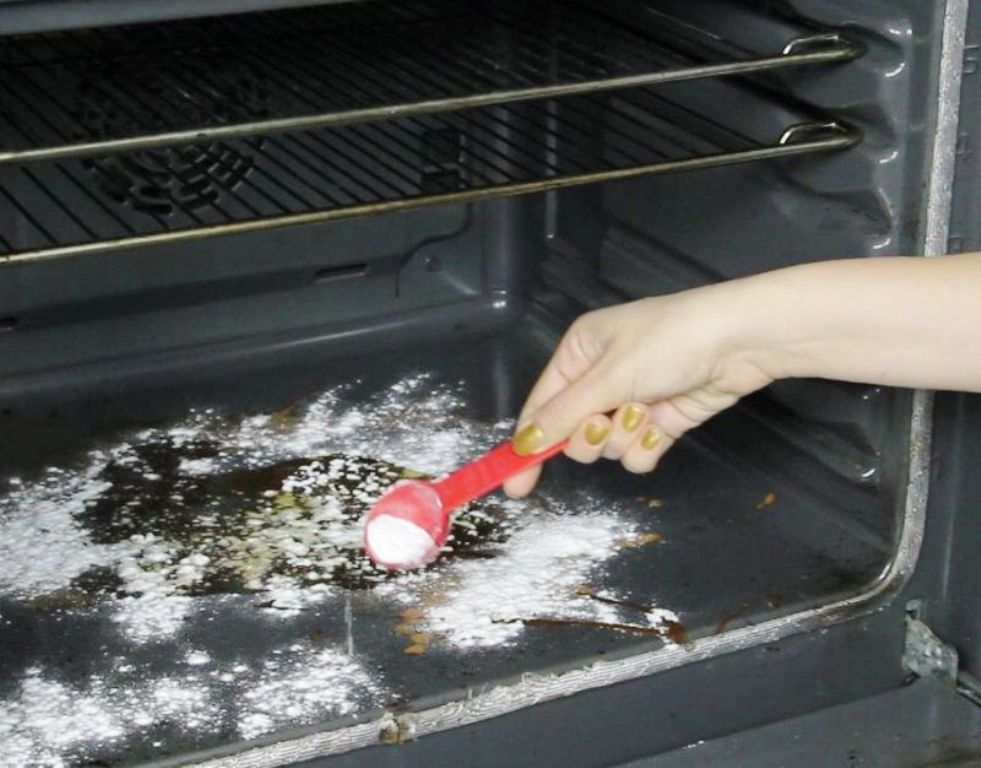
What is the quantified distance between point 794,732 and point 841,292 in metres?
0.40

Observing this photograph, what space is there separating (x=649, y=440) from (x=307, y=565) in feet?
1.15

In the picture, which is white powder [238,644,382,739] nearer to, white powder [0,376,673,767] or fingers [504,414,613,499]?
white powder [0,376,673,767]

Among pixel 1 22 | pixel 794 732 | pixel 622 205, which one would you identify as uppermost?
pixel 1 22

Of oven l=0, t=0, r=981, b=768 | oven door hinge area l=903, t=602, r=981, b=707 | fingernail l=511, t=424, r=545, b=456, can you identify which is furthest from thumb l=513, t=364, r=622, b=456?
oven door hinge area l=903, t=602, r=981, b=707

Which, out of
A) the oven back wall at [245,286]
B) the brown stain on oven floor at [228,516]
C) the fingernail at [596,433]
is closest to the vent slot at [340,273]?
the oven back wall at [245,286]

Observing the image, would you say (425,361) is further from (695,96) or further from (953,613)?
(953,613)

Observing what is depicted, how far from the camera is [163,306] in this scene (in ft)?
5.19

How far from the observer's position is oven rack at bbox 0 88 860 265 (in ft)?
4.74

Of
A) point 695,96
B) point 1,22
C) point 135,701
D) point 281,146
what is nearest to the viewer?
point 1,22

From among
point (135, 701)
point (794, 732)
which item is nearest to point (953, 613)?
point (794, 732)

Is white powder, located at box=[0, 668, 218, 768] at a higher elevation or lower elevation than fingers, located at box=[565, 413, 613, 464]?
lower

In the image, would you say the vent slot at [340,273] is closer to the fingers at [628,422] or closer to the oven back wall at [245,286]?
the oven back wall at [245,286]

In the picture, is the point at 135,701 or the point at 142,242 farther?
the point at 135,701

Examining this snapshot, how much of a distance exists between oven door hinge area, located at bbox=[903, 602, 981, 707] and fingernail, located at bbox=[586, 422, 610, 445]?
381 millimetres
